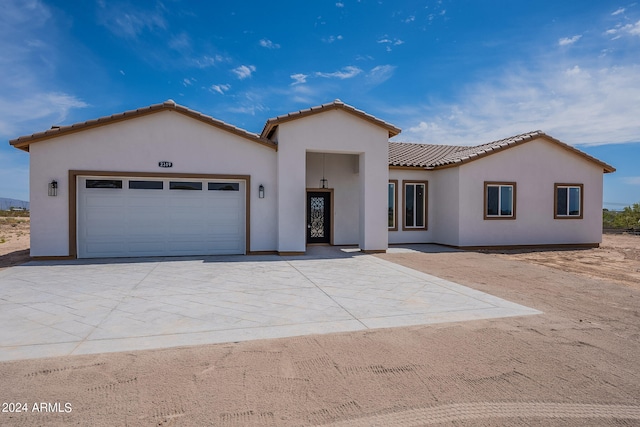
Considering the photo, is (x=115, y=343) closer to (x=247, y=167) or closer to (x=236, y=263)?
(x=236, y=263)

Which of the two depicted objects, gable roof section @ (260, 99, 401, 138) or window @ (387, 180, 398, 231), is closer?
gable roof section @ (260, 99, 401, 138)

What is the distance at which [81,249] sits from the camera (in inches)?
405

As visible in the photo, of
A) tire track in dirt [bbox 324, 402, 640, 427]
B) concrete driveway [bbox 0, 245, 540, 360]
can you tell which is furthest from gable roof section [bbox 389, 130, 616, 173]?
tire track in dirt [bbox 324, 402, 640, 427]

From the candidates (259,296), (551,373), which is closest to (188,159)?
(259,296)

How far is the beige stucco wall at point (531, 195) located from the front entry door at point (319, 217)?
18.0ft

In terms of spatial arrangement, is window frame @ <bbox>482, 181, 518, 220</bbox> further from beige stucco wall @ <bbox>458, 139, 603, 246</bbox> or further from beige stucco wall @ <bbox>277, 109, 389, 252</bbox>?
beige stucco wall @ <bbox>277, 109, 389, 252</bbox>

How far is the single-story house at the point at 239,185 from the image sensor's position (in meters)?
10.1

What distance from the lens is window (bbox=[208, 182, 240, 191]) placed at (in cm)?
1121

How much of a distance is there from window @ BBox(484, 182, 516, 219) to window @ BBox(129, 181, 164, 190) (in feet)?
41.2

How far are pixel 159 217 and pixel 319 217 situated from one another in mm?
6307

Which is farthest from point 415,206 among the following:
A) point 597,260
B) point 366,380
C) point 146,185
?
point 366,380

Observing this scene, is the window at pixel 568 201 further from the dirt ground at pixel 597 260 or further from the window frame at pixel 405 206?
the window frame at pixel 405 206

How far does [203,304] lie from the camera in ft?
18.0

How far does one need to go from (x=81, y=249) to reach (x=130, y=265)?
8.15 feet
